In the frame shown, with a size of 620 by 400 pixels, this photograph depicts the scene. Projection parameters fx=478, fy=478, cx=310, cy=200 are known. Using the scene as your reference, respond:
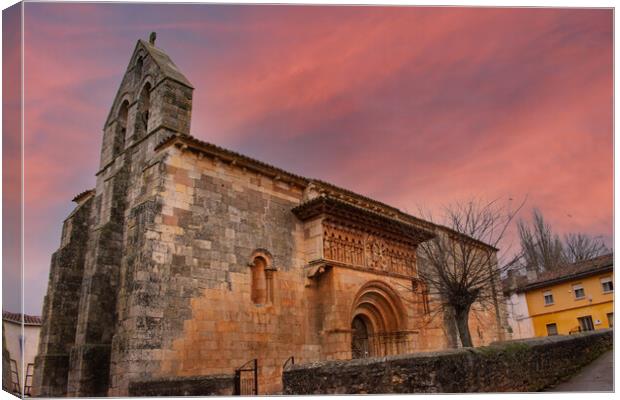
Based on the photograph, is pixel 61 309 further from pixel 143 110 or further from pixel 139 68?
pixel 139 68

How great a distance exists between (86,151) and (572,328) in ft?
83.5

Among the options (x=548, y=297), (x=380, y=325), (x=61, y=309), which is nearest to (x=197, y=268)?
(x=61, y=309)

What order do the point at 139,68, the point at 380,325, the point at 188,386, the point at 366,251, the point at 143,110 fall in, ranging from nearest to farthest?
the point at 188,386, the point at 143,110, the point at 366,251, the point at 139,68, the point at 380,325

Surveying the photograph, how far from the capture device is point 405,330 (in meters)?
16.3

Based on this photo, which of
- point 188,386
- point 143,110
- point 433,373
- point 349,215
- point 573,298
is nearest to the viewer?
point 433,373

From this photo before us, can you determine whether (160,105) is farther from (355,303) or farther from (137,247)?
(355,303)

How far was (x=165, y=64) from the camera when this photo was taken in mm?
15062

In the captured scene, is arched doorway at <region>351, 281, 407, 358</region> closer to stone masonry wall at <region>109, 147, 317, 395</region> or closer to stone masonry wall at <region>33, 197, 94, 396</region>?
stone masonry wall at <region>109, 147, 317, 395</region>

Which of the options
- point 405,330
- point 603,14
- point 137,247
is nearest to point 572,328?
point 405,330

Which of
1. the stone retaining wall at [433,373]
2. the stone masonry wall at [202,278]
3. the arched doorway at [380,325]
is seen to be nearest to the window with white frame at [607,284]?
the arched doorway at [380,325]

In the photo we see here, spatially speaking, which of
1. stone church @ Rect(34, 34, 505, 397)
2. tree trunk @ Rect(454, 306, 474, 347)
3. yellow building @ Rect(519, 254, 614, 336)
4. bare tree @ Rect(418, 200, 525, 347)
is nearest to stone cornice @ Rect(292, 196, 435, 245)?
stone church @ Rect(34, 34, 505, 397)

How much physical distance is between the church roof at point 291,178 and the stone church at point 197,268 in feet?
0.17

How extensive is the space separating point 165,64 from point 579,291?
932 inches

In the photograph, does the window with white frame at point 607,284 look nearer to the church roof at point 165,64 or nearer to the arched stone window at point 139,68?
the church roof at point 165,64
